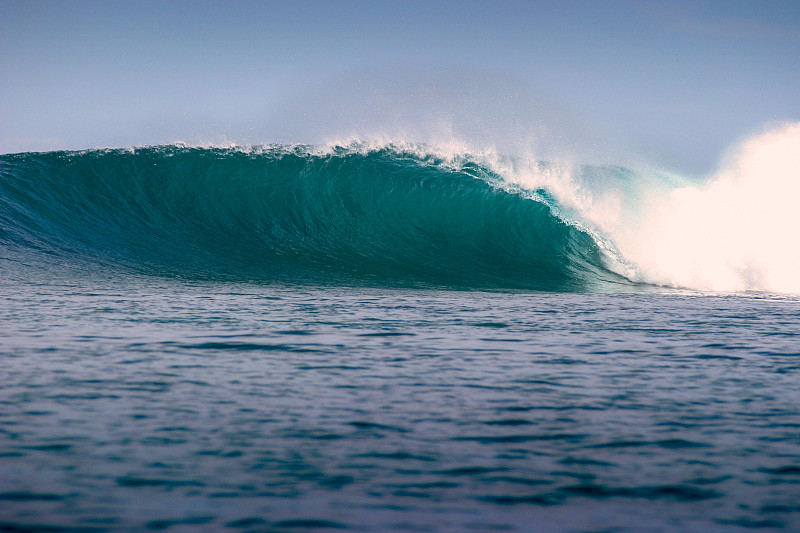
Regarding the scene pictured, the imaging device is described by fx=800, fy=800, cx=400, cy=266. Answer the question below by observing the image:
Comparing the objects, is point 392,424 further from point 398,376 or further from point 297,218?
point 297,218

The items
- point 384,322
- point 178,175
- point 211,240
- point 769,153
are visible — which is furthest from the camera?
point 178,175

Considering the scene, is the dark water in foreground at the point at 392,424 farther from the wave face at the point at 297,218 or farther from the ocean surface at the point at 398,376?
the wave face at the point at 297,218

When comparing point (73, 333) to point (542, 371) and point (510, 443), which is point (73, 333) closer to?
point (542, 371)

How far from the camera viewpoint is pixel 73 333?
593cm

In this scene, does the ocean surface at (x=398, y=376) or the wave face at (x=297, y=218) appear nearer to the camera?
the ocean surface at (x=398, y=376)

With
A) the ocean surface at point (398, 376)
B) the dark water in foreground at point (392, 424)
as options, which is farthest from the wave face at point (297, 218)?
the dark water in foreground at point (392, 424)

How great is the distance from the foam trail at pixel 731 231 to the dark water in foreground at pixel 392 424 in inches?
231

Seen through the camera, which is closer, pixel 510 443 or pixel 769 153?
pixel 510 443

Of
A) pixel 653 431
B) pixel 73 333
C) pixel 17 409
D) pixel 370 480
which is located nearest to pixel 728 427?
pixel 653 431

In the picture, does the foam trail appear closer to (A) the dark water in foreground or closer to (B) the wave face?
(B) the wave face

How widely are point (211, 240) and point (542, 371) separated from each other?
32.0ft

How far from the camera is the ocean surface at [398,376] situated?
274 centimetres

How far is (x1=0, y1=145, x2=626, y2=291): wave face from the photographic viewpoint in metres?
12.3

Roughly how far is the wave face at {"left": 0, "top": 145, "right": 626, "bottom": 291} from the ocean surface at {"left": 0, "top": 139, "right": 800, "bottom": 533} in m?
0.10
